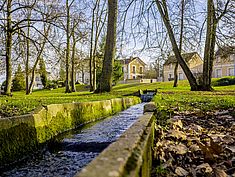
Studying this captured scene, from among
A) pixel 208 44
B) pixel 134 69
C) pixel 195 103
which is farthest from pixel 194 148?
pixel 134 69

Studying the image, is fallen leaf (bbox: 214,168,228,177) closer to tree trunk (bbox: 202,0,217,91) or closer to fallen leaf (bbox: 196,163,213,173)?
fallen leaf (bbox: 196,163,213,173)

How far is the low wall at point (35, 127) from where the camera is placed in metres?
3.35

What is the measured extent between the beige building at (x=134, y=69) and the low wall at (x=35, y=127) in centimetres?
6597

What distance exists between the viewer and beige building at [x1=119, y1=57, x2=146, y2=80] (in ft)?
239

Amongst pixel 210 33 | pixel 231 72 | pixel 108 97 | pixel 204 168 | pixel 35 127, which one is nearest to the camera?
pixel 204 168

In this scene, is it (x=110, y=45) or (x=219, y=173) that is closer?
(x=219, y=173)

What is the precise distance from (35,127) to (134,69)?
72.0 m

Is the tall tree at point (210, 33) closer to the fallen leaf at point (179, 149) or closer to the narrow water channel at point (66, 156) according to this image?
the narrow water channel at point (66, 156)

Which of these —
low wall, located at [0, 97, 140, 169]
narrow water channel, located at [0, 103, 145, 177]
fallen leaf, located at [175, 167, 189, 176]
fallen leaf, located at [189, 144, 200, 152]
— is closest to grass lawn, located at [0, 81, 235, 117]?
low wall, located at [0, 97, 140, 169]

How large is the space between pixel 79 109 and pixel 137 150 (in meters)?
4.69

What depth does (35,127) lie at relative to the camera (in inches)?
157

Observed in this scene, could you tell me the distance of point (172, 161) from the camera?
7.64 ft

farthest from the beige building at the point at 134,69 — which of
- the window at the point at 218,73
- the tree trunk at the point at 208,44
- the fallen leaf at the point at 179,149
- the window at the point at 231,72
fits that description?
the fallen leaf at the point at 179,149

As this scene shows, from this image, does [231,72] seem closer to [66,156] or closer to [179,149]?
[66,156]
